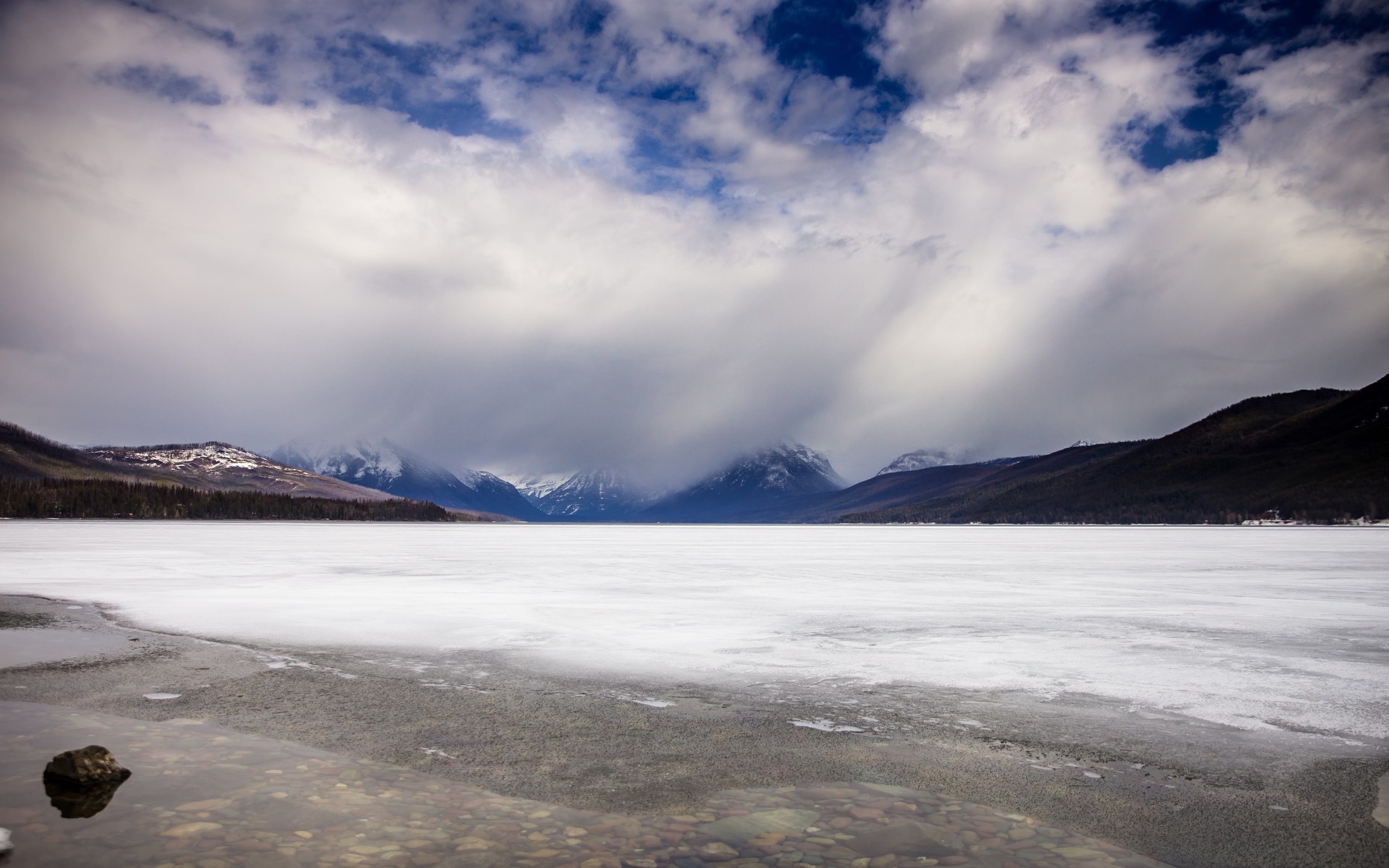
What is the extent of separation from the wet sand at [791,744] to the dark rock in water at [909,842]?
0.88 metres

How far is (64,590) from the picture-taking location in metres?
23.1

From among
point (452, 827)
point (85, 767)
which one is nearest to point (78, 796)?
point (85, 767)

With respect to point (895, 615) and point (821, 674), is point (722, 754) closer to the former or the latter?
point (821, 674)

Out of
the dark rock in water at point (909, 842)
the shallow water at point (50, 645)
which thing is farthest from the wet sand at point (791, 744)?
the shallow water at point (50, 645)

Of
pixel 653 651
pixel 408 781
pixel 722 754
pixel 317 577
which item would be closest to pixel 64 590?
pixel 317 577

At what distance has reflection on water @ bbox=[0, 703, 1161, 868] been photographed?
5480 mm

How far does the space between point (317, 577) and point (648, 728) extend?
23505mm

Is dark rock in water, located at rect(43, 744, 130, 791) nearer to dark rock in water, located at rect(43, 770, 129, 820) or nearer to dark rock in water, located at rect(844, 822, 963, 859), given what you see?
dark rock in water, located at rect(43, 770, 129, 820)

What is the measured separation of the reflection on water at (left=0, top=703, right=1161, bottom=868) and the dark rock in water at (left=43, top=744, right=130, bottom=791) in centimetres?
17

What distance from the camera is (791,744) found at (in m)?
8.27

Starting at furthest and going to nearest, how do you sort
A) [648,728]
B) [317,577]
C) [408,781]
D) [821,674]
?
[317,577]
[821,674]
[648,728]
[408,781]

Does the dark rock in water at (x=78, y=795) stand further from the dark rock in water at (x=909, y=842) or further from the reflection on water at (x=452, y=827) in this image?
the dark rock in water at (x=909, y=842)

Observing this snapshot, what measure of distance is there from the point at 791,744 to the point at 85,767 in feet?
20.4

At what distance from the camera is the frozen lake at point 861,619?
451 inches
